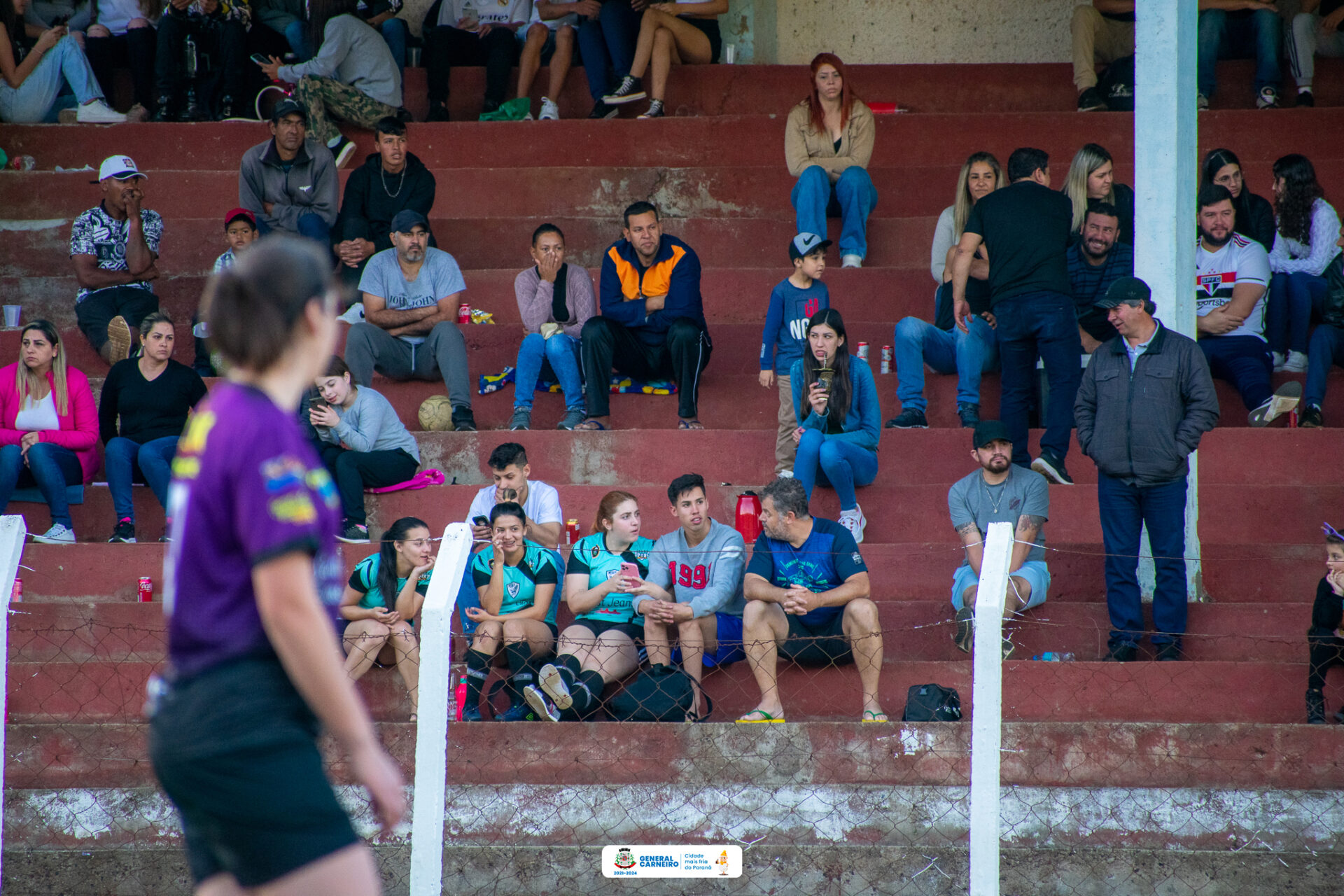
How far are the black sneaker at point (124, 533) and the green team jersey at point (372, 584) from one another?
5.16 feet

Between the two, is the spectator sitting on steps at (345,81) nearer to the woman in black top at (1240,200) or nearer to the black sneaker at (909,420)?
the black sneaker at (909,420)

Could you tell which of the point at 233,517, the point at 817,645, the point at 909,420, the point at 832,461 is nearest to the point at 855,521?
the point at 832,461

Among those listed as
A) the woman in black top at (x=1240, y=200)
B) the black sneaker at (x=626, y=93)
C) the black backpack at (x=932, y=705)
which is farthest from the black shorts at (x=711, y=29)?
the black backpack at (x=932, y=705)

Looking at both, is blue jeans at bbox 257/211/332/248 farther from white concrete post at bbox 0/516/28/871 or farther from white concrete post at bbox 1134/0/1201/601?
white concrete post at bbox 1134/0/1201/601

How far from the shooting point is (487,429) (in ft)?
27.8

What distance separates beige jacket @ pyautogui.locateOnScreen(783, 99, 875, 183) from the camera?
30.1 feet

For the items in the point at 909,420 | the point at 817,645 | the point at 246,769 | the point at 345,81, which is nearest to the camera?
the point at 246,769

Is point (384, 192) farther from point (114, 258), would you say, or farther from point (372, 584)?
point (372, 584)

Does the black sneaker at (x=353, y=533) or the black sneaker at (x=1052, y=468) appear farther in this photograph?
the black sneaker at (x=1052, y=468)

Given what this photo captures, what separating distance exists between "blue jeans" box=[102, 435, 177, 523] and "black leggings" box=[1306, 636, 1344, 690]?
18.7 ft

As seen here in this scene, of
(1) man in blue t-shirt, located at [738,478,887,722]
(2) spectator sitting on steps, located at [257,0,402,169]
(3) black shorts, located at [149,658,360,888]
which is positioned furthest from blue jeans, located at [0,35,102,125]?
(3) black shorts, located at [149,658,360,888]

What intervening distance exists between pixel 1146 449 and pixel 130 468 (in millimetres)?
5268

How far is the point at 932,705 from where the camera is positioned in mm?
5984

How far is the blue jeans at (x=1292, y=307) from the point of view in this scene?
8055 mm
